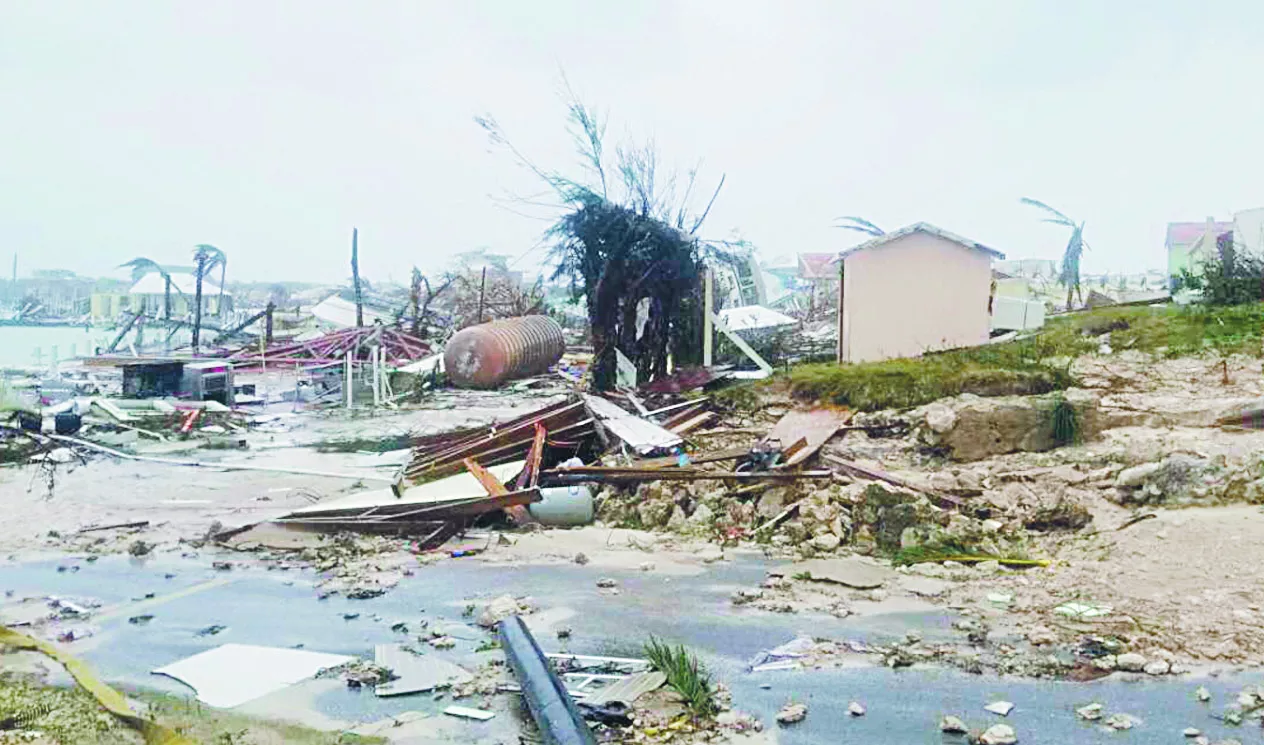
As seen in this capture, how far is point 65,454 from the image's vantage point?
566 inches

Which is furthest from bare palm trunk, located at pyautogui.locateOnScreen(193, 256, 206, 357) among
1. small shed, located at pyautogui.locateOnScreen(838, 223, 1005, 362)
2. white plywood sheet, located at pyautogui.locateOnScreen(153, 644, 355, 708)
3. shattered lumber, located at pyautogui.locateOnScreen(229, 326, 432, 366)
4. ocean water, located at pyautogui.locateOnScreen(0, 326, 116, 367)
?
white plywood sheet, located at pyautogui.locateOnScreen(153, 644, 355, 708)

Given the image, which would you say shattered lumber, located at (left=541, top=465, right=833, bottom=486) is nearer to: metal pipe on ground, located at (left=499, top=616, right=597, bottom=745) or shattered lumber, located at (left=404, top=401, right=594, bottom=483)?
shattered lumber, located at (left=404, top=401, right=594, bottom=483)

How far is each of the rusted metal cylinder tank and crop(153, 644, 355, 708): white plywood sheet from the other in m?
16.2

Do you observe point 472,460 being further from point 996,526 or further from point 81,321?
point 81,321

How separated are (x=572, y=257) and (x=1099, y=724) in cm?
1305

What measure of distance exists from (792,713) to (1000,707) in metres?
1.04

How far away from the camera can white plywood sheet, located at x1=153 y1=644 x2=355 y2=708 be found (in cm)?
552

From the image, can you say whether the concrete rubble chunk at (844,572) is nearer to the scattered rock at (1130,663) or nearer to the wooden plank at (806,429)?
the scattered rock at (1130,663)

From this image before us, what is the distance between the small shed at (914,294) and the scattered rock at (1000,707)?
12314 millimetres

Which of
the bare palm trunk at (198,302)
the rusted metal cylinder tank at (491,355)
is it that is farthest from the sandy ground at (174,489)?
the bare palm trunk at (198,302)

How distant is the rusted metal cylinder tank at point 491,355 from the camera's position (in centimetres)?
2244

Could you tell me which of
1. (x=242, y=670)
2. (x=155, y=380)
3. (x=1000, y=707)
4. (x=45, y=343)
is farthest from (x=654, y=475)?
(x=45, y=343)

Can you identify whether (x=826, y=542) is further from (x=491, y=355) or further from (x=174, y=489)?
(x=491, y=355)

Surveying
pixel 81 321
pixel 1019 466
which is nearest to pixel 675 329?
pixel 1019 466
